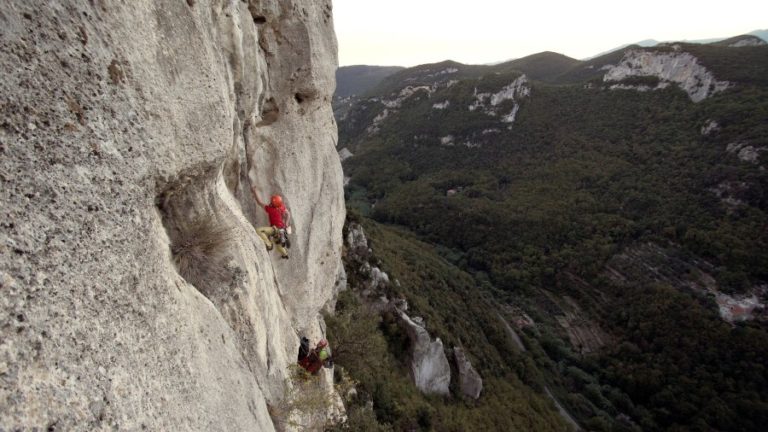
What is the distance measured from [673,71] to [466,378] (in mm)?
115240

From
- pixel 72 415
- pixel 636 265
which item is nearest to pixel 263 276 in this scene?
pixel 72 415

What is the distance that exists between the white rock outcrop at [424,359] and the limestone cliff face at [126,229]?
19.7m

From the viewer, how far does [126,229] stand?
400 centimetres

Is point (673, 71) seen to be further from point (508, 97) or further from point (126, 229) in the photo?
point (126, 229)

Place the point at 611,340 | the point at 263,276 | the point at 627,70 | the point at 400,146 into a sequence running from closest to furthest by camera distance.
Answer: the point at 263,276
the point at 611,340
the point at 627,70
the point at 400,146

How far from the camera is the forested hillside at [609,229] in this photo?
2026 inches

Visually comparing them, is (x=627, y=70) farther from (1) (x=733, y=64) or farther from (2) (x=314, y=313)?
(2) (x=314, y=313)

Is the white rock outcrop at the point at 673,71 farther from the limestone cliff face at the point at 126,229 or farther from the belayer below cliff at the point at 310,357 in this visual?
the limestone cliff face at the point at 126,229

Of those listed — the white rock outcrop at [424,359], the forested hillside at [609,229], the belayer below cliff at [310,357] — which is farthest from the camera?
the forested hillside at [609,229]

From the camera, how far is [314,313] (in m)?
12.7

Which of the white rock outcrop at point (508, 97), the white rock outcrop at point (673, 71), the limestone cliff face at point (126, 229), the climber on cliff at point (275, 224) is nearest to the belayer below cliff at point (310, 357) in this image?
the limestone cliff face at point (126, 229)

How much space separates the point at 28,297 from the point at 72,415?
0.96 meters

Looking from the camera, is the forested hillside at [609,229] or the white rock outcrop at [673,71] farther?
the white rock outcrop at [673,71]

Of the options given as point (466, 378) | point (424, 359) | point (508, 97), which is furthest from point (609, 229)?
point (424, 359)
